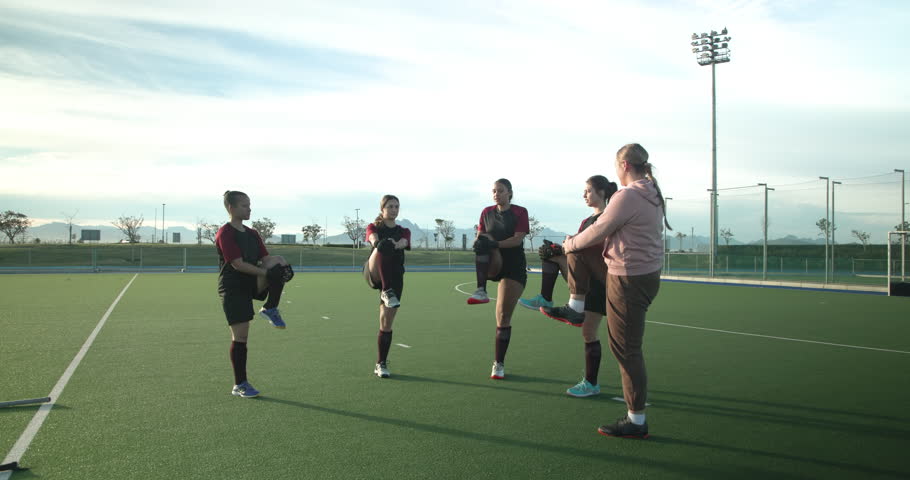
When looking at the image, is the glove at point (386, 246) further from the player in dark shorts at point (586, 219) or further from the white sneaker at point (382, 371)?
the player in dark shorts at point (586, 219)

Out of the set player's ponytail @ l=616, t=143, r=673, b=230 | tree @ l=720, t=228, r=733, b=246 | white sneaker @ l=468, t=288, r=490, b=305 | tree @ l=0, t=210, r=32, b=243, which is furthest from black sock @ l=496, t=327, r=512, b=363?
tree @ l=0, t=210, r=32, b=243

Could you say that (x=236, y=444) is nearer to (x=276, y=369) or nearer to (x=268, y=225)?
(x=276, y=369)

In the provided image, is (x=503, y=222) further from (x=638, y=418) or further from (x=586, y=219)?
(x=638, y=418)

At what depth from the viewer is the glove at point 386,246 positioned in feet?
20.5

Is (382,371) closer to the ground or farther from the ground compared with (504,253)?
closer to the ground

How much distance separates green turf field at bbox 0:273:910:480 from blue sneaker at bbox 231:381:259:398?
0.10 meters

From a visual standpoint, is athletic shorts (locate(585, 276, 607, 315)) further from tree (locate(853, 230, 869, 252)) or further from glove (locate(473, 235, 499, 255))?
tree (locate(853, 230, 869, 252))

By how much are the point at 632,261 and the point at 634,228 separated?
25 cm

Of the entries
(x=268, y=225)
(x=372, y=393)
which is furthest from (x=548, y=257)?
(x=268, y=225)

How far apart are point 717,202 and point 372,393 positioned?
2769cm

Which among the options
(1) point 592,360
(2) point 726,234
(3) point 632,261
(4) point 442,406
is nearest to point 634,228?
(3) point 632,261

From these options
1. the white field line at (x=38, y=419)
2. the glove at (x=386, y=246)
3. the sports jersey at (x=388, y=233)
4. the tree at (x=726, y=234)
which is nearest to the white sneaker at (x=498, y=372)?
the sports jersey at (x=388, y=233)

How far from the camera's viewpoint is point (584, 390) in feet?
19.3

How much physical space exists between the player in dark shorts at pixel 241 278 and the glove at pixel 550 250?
2.50 m
